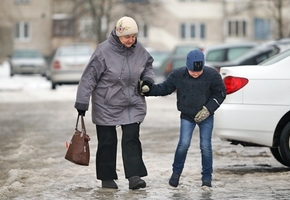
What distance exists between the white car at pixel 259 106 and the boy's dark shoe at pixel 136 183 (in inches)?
64.7

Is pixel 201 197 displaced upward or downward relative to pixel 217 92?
downward

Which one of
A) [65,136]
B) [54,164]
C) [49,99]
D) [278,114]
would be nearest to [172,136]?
[65,136]

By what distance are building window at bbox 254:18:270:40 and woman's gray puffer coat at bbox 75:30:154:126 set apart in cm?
6430

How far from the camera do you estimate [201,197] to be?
8.46 meters

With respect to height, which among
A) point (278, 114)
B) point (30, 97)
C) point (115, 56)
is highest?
point (115, 56)

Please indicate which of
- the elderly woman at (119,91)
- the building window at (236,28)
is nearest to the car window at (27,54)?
the building window at (236,28)

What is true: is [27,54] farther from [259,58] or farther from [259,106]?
[259,106]

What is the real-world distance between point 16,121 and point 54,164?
6.91 metres

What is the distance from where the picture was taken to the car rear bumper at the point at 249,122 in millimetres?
10086

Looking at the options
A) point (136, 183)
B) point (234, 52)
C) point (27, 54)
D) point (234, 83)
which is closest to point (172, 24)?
point (27, 54)

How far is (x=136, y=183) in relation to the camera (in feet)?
29.3

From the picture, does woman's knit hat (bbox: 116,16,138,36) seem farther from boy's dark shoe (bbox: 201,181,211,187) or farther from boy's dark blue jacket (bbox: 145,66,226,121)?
boy's dark shoe (bbox: 201,181,211,187)

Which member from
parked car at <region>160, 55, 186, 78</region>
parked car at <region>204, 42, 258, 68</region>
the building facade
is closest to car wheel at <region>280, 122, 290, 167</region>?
parked car at <region>204, 42, 258, 68</region>

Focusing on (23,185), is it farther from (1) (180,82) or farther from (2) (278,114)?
(2) (278,114)
